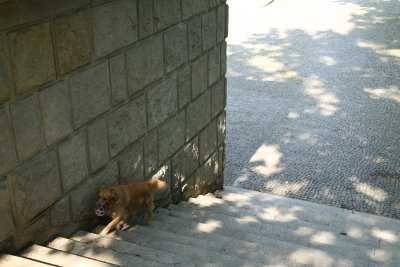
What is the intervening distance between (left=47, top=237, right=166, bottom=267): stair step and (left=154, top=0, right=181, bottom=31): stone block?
1.99 m

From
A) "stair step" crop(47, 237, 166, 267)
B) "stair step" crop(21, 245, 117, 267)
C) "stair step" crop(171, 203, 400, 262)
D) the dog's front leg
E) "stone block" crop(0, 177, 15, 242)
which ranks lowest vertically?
"stair step" crop(171, 203, 400, 262)

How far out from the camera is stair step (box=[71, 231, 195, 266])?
160 inches

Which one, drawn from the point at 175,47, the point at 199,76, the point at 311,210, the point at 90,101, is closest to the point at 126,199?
the point at 90,101

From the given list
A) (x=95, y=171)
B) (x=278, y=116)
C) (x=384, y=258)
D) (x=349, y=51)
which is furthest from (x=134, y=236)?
(x=349, y=51)

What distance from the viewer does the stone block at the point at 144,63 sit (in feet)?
15.2

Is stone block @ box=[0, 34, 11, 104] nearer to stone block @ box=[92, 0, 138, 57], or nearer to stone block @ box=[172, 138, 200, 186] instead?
stone block @ box=[92, 0, 138, 57]

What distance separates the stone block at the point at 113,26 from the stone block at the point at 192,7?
37.1 inches

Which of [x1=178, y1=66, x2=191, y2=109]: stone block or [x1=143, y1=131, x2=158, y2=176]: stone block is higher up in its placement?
[x1=178, y1=66, x2=191, y2=109]: stone block

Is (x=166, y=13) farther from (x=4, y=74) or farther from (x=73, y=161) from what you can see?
(x=4, y=74)

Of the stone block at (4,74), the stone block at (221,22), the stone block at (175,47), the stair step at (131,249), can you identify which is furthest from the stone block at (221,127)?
the stone block at (4,74)

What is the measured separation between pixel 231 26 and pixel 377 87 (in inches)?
249

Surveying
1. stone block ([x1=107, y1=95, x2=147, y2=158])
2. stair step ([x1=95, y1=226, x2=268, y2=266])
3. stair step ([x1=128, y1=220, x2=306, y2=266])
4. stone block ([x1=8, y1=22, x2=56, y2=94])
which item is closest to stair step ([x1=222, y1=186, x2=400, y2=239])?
stair step ([x1=128, y1=220, x2=306, y2=266])

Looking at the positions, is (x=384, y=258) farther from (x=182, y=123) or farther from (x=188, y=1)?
(x=188, y=1)

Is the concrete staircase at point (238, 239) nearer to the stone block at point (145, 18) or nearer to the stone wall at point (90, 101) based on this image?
the stone wall at point (90, 101)
